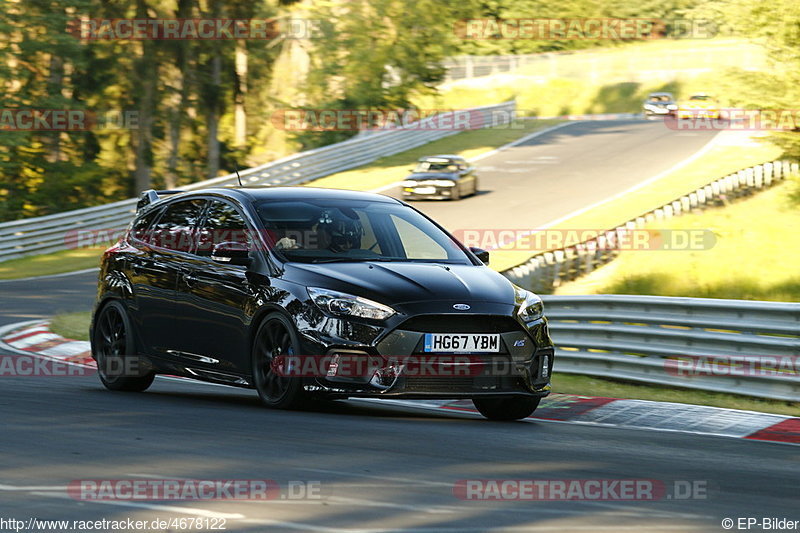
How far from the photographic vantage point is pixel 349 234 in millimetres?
9805

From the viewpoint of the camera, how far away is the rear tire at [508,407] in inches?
381

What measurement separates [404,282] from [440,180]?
26926 mm

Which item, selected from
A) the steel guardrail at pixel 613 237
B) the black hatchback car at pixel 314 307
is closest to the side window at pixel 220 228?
the black hatchback car at pixel 314 307

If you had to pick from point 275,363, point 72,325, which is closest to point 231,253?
point 275,363

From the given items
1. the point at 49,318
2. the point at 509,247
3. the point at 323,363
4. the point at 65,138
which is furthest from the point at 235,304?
the point at 65,138

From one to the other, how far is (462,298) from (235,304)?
1.78m

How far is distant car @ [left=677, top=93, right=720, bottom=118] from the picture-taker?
180 feet

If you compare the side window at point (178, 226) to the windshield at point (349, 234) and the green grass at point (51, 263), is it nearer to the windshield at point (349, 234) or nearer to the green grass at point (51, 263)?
the windshield at point (349, 234)

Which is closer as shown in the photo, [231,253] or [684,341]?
[231,253]

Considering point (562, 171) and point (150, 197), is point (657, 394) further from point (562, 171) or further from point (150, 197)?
point (562, 171)

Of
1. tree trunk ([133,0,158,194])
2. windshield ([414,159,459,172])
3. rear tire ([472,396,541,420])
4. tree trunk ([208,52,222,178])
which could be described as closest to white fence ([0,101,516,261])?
windshield ([414,159,459,172])

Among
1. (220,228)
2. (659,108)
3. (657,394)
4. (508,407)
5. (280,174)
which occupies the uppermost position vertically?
(220,228)

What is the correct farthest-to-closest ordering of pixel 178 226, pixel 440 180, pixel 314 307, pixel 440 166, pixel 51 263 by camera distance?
pixel 440 166, pixel 440 180, pixel 51 263, pixel 178 226, pixel 314 307

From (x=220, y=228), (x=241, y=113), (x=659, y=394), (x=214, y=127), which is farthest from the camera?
(x=241, y=113)
